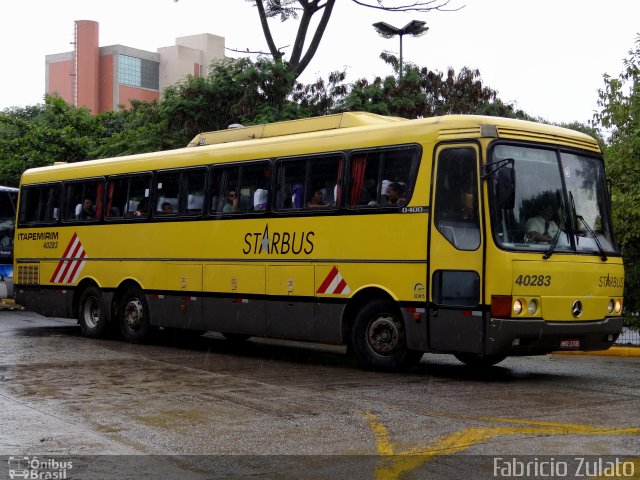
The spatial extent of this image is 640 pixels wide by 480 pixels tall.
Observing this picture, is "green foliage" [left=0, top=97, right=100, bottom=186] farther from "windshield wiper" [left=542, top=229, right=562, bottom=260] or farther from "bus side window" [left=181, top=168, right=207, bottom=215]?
"windshield wiper" [left=542, top=229, right=562, bottom=260]

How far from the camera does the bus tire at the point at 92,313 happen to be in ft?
58.0

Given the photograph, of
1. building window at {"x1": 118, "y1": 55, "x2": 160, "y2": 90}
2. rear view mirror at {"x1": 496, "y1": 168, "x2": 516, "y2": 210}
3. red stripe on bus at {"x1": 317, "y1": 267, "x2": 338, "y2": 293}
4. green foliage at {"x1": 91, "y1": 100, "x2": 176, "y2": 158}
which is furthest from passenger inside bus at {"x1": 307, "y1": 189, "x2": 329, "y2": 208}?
building window at {"x1": 118, "y1": 55, "x2": 160, "y2": 90}

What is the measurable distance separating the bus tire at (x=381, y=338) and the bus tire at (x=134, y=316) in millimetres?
4992

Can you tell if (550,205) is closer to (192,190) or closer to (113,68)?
(192,190)

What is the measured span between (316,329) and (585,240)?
3856 millimetres

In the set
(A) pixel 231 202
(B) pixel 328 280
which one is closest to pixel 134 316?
(A) pixel 231 202

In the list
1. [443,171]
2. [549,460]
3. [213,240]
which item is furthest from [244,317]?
[549,460]

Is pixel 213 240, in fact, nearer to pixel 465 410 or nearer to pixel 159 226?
pixel 159 226

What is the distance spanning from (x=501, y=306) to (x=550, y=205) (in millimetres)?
1509

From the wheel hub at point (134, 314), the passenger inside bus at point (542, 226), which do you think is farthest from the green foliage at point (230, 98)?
the passenger inside bus at point (542, 226)

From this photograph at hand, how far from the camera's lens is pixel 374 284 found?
12812 millimetres

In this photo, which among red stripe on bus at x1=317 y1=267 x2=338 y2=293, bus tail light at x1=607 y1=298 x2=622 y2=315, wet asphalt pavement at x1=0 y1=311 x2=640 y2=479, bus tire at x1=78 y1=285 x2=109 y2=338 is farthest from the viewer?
bus tire at x1=78 y1=285 x2=109 y2=338

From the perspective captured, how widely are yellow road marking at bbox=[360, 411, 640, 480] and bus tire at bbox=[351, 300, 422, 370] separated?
3310mm

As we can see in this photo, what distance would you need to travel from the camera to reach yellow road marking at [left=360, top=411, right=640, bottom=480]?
279 inches
